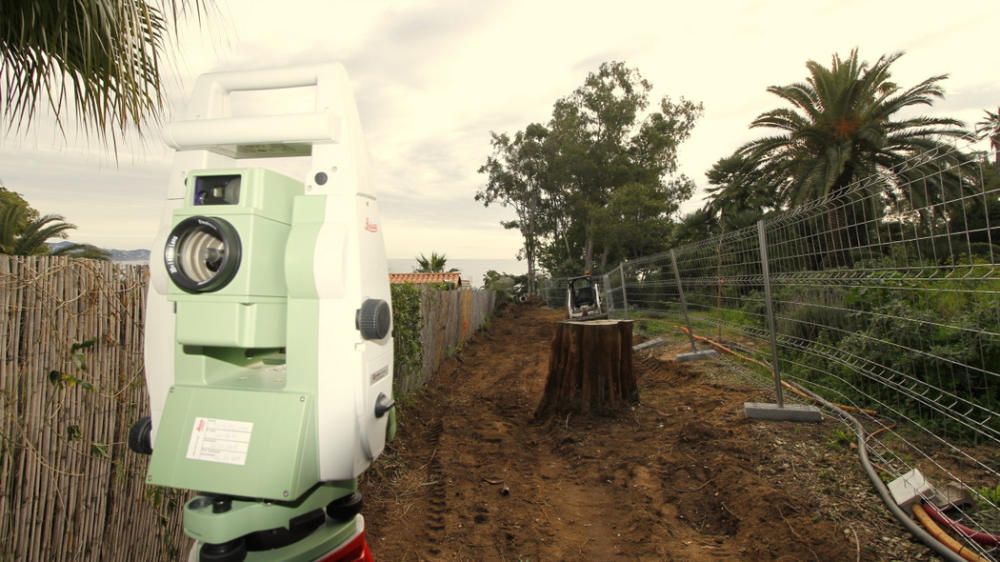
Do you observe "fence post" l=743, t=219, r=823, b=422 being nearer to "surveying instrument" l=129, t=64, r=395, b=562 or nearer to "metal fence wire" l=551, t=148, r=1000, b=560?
"metal fence wire" l=551, t=148, r=1000, b=560

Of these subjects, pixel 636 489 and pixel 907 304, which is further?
pixel 636 489

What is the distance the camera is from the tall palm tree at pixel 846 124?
1388cm

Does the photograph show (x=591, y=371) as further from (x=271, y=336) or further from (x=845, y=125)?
(x=845, y=125)

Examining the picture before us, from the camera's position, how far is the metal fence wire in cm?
238

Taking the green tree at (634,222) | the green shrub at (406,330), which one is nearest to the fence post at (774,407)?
the green shrub at (406,330)

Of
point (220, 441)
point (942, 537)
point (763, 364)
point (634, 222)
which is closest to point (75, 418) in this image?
point (220, 441)

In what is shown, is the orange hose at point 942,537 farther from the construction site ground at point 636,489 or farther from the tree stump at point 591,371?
the tree stump at point 591,371

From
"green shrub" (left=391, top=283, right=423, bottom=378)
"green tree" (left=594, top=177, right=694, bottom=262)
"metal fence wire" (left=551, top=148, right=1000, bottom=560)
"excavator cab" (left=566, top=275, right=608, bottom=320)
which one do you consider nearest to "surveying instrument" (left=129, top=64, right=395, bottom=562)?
"metal fence wire" (left=551, top=148, right=1000, bottom=560)

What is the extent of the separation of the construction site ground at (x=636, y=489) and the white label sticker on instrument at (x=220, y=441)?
1887 millimetres

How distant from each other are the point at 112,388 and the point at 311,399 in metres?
1.62

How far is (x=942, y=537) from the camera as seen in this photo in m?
2.35

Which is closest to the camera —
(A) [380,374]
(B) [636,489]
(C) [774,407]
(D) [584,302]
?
(A) [380,374]

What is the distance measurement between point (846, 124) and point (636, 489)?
15.0 meters

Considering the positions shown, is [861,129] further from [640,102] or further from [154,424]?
[640,102]
